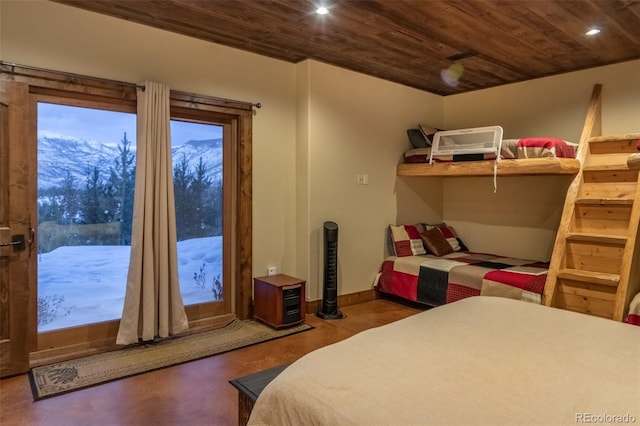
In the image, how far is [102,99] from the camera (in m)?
3.09

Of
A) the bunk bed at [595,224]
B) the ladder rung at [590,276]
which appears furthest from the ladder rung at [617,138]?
the ladder rung at [590,276]

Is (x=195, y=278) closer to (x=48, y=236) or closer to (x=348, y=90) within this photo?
(x=48, y=236)

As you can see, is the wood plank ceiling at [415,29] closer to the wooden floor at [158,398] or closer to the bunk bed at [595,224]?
the bunk bed at [595,224]

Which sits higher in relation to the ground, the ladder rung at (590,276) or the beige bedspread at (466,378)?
the ladder rung at (590,276)

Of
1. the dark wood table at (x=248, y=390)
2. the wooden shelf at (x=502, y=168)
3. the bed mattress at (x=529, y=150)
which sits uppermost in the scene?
the bed mattress at (x=529, y=150)

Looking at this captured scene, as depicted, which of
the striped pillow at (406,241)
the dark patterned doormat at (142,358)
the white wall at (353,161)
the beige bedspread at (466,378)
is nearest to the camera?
the beige bedspread at (466,378)

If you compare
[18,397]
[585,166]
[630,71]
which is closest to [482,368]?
[18,397]

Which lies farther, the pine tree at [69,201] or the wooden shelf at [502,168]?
the wooden shelf at [502,168]

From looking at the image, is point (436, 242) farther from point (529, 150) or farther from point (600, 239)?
point (600, 239)

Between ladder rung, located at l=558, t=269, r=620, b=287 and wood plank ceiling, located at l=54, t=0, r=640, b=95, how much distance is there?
69.7 inches

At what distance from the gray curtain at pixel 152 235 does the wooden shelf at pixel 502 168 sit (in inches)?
101

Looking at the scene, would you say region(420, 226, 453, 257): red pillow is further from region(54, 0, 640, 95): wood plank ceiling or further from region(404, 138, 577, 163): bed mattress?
region(54, 0, 640, 95): wood plank ceiling

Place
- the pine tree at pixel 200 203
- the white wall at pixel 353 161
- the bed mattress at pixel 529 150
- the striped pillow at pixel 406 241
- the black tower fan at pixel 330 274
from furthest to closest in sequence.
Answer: the striped pillow at pixel 406 241
the white wall at pixel 353 161
the black tower fan at pixel 330 274
the pine tree at pixel 200 203
the bed mattress at pixel 529 150

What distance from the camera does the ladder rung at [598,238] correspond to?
9.48ft
